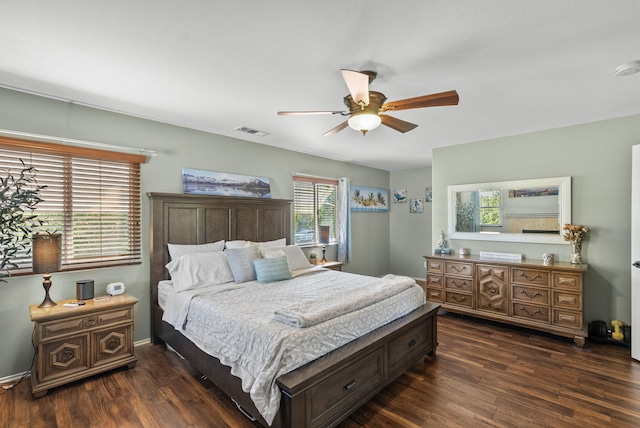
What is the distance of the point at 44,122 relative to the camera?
2.87 meters

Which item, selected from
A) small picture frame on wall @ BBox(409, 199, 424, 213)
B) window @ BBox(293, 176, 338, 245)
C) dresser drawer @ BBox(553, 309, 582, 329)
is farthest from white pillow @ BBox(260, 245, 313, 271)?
small picture frame on wall @ BBox(409, 199, 424, 213)

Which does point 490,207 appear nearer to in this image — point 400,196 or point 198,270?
point 400,196

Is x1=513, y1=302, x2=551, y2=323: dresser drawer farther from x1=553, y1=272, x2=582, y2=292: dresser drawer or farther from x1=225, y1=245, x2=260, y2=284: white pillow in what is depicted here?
x1=225, y1=245, x2=260, y2=284: white pillow

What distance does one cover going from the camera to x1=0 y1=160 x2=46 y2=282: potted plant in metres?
Answer: 2.37

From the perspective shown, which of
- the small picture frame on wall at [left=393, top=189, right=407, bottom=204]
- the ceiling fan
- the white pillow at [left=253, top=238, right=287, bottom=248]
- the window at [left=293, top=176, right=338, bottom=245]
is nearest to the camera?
the ceiling fan

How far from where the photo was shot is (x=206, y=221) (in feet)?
12.6

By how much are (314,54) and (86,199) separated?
2.67 m

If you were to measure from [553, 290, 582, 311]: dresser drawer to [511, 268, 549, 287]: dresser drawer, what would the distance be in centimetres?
15

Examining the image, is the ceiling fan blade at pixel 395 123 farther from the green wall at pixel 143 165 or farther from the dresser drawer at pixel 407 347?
the green wall at pixel 143 165

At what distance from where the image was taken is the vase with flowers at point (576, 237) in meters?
3.59

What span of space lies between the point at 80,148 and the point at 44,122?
337 millimetres

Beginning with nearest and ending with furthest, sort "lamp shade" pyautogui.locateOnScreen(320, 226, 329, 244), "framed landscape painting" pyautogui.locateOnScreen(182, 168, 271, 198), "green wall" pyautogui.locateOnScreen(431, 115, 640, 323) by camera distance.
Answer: "green wall" pyautogui.locateOnScreen(431, 115, 640, 323)
"framed landscape painting" pyautogui.locateOnScreen(182, 168, 271, 198)
"lamp shade" pyautogui.locateOnScreen(320, 226, 329, 244)

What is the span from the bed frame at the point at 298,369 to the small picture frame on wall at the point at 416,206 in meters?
3.24

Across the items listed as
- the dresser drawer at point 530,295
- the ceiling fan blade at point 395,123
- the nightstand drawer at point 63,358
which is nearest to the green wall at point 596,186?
the dresser drawer at point 530,295
